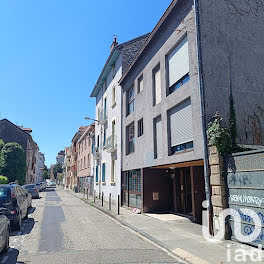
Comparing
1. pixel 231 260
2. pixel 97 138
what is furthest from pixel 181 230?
pixel 97 138

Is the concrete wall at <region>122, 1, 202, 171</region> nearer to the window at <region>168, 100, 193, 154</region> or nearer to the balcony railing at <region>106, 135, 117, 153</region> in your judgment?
the window at <region>168, 100, 193, 154</region>

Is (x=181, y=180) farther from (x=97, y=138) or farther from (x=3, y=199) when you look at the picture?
(x=97, y=138)

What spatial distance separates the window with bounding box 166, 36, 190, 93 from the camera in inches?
392

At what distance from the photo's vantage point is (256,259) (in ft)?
18.7

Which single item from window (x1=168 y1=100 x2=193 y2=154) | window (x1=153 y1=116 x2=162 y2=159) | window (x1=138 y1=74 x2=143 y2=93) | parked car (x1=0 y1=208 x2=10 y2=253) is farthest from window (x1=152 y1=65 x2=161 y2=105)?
parked car (x1=0 y1=208 x2=10 y2=253)

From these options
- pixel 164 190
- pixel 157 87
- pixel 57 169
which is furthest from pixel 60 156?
pixel 157 87

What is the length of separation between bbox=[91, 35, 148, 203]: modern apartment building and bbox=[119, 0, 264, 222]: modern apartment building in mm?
4118

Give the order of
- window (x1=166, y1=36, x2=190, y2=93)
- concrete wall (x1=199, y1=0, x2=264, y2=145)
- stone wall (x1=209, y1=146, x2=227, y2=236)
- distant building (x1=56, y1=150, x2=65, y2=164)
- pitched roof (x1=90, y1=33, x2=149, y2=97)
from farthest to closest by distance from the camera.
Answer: distant building (x1=56, y1=150, x2=65, y2=164) → pitched roof (x1=90, y1=33, x2=149, y2=97) → window (x1=166, y1=36, x2=190, y2=93) → concrete wall (x1=199, y1=0, x2=264, y2=145) → stone wall (x1=209, y1=146, x2=227, y2=236)

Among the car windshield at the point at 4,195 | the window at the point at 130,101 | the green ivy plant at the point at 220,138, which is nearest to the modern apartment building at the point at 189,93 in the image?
the green ivy plant at the point at 220,138

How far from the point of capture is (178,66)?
34.5 feet

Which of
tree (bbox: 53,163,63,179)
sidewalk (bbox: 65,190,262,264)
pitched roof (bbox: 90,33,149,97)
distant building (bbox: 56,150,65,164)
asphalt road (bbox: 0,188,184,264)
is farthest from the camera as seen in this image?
distant building (bbox: 56,150,65,164)

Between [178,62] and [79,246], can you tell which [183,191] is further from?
[79,246]

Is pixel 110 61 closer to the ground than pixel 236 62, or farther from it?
farther from it

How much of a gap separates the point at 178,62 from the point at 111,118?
11.1 meters
